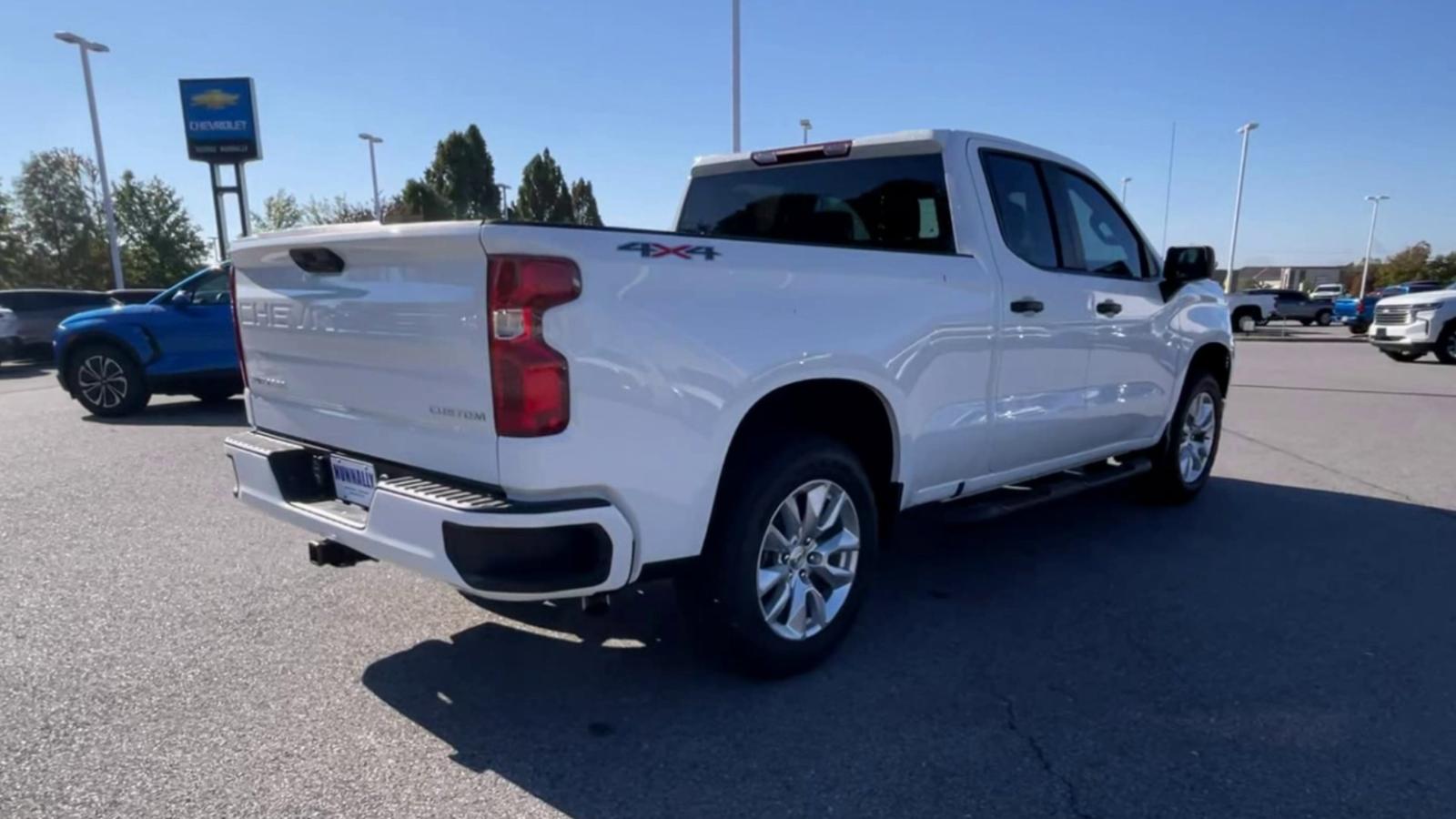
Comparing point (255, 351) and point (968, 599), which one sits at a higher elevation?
point (255, 351)

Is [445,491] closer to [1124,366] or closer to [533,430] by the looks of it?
[533,430]

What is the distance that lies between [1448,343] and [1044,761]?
1869 cm

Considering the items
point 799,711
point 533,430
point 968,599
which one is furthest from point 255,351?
point 968,599

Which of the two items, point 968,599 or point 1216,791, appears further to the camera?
point 968,599

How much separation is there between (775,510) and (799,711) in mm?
706

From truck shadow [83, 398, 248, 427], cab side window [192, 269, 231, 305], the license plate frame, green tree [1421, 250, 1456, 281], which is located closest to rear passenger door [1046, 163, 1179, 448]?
the license plate frame

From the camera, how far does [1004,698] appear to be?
10.1 ft

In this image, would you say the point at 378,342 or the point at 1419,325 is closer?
the point at 378,342

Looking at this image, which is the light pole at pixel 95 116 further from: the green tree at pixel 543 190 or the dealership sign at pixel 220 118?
the green tree at pixel 543 190

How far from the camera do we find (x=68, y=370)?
370 inches

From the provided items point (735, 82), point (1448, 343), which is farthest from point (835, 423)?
point (1448, 343)

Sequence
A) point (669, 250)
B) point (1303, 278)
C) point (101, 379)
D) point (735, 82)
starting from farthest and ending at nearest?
point (1303, 278), point (735, 82), point (101, 379), point (669, 250)

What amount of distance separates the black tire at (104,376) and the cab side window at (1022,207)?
9535mm

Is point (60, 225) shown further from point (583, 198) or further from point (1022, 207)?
Answer: point (1022, 207)
